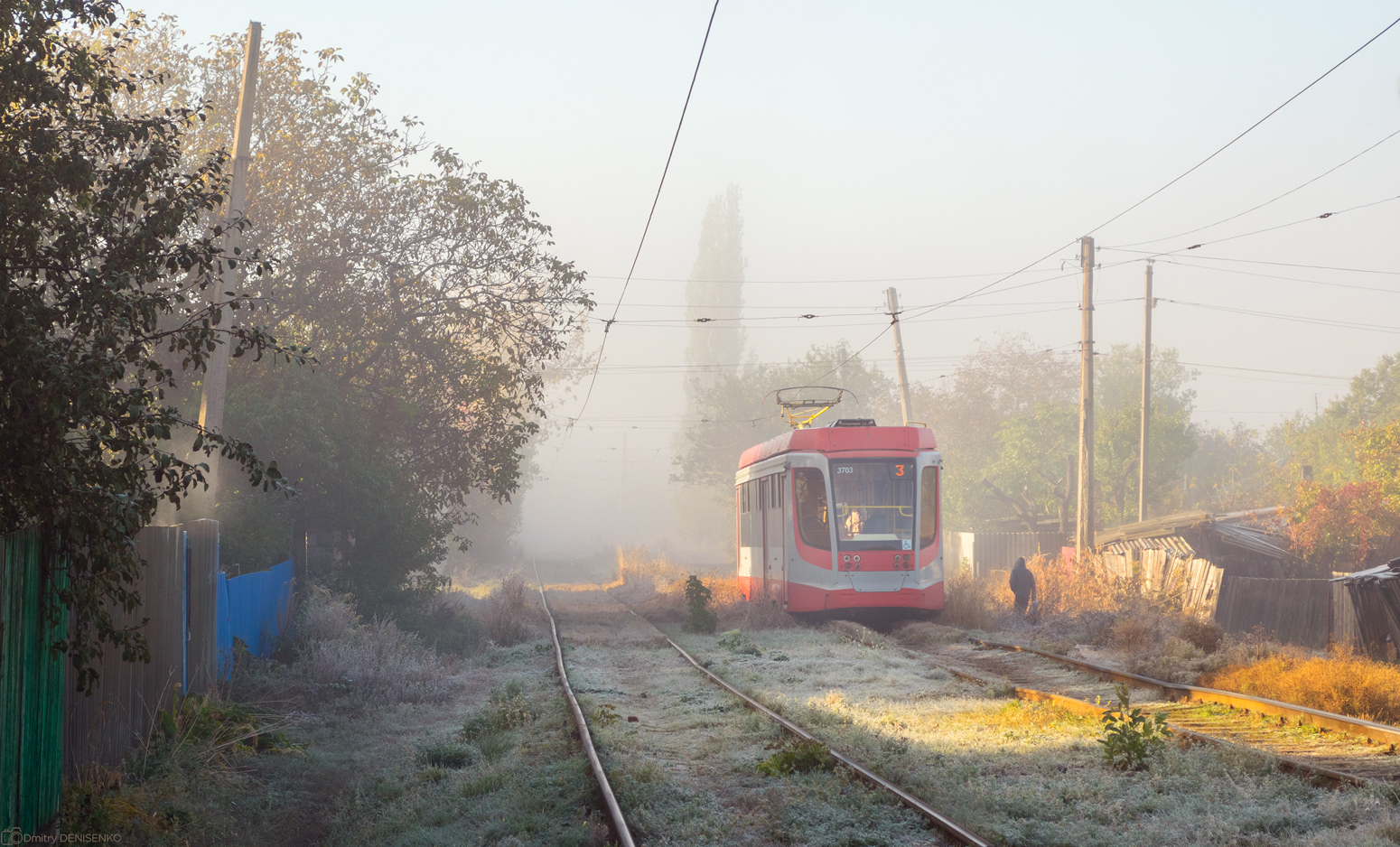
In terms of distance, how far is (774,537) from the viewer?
784 inches

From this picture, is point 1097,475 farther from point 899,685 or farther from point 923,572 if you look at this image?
point 899,685

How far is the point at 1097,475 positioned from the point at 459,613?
110 feet

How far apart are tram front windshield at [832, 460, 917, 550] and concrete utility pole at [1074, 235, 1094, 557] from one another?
321 inches

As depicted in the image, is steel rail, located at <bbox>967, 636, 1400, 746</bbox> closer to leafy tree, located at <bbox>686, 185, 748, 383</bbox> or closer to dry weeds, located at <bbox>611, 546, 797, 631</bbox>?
dry weeds, located at <bbox>611, 546, 797, 631</bbox>

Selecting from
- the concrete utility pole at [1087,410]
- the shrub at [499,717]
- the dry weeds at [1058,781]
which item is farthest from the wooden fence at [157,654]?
the concrete utility pole at [1087,410]

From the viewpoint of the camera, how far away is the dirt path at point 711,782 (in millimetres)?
6570

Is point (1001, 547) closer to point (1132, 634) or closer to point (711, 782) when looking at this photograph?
point (1132, 634)

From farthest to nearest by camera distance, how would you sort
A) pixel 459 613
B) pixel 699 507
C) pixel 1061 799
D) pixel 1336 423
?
pixel 699 507 < pixel 1336 423 < pixel 459 613 < pixel 1061 799

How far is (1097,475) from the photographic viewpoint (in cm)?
4744

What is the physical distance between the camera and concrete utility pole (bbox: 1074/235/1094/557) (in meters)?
24.6

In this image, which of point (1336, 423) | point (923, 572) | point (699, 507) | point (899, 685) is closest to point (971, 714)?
point (899, 685)

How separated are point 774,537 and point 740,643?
314cm

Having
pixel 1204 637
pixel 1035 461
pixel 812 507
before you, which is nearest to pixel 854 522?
pixel 812 507

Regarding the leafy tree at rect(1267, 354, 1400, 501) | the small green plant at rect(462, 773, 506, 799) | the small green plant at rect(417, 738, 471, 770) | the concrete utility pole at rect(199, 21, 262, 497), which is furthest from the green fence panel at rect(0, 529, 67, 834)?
the leafy tree at rect(1267, 354, 1400, 501)
